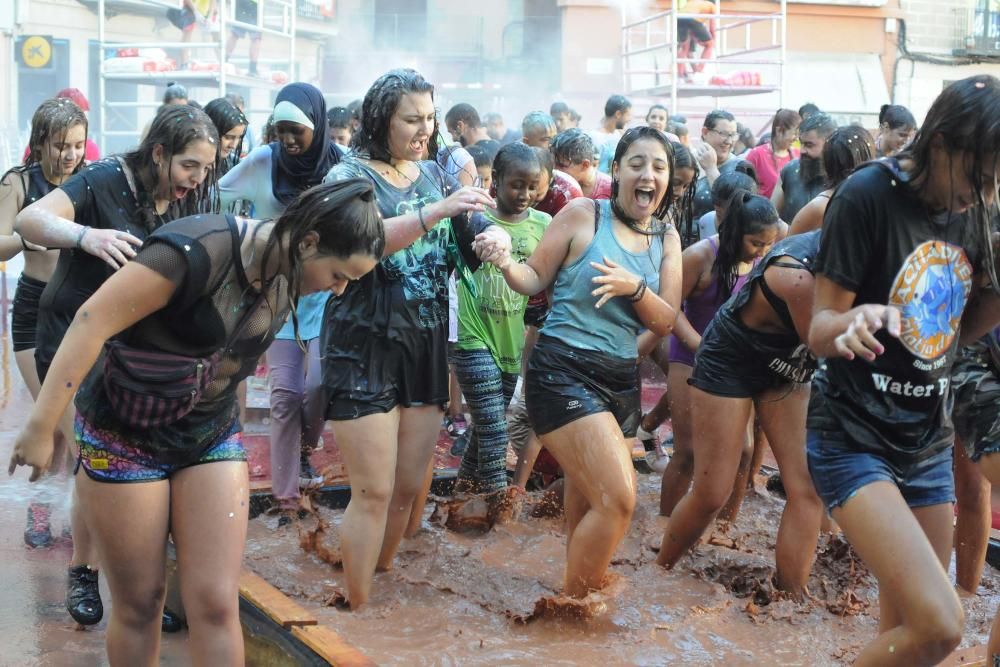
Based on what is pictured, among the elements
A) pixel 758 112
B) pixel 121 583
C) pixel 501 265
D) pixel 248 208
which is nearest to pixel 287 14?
pixel 758 112

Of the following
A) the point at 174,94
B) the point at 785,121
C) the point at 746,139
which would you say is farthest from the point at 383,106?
the point at 746,139

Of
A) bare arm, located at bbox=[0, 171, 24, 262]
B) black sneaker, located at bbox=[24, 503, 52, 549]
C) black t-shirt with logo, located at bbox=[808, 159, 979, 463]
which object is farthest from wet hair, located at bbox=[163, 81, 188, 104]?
black t-shirt with logo, located at bbox=[808, 159, 979, 463]

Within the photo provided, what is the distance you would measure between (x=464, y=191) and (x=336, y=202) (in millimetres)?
991

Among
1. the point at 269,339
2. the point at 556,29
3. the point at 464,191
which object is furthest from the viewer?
the point at 556,29

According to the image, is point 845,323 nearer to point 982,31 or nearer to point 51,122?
point 51,122

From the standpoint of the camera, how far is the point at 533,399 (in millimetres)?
4535

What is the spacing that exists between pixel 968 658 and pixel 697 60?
43.3 ft

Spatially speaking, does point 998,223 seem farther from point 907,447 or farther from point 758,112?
point 758,112

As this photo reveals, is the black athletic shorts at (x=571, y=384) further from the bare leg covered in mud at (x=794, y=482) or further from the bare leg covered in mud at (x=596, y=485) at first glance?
the bare leg covered in mud at (x=794, y=482)

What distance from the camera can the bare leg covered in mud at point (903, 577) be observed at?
10.3 ft

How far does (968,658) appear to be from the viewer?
3928 millimetres

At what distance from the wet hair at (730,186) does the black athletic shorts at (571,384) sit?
1.67 meters

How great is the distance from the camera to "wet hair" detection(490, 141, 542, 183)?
599 cm

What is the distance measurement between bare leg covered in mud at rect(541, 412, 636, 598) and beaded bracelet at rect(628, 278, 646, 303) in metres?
0.47
